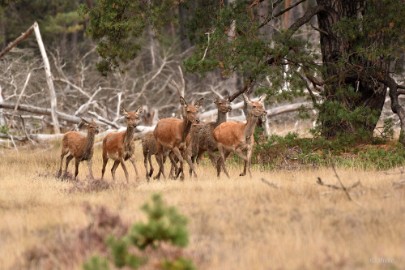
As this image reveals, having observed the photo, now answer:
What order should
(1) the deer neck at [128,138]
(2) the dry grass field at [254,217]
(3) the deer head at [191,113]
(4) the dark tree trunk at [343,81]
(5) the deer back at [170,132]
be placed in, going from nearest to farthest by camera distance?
(2) the dry grass field at [254,217], (3) the deer head at [191,113], (5) the deer back at [170,132], (1) the deer neck at [128,138], (4) the dark tree trunk at [343,81]

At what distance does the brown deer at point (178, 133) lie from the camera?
1516cm

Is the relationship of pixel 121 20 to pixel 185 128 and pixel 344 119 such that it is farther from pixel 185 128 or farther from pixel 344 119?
pixel 344 119

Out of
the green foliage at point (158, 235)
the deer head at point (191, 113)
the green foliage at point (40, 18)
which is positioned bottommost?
the green foliage at point (158, 235)

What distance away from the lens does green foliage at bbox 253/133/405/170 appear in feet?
53.1

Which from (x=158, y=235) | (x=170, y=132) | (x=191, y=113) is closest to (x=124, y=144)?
(x=170, y=132)

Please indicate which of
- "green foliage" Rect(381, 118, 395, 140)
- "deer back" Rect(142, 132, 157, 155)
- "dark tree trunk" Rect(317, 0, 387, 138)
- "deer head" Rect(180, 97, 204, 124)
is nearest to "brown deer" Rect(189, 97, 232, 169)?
"deer back" Rect(142, 132, 157, 155)

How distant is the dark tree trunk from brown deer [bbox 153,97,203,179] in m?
3.13

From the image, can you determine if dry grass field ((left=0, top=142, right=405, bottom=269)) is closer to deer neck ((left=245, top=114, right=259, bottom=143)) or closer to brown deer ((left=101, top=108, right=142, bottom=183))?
deer neck ((left=245, top=114, right=259, bottom=143))

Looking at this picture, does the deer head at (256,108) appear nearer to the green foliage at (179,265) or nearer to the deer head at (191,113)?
the deer head at (191,113)

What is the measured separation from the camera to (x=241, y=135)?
15297mm

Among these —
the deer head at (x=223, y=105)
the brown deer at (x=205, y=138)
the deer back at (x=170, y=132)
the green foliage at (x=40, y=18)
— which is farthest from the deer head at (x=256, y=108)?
the green foliage at (x=40, y=18)

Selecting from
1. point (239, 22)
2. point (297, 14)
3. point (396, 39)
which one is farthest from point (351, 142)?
point (297, 14)

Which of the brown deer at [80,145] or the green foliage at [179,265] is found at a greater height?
the brown deer at [80,145]

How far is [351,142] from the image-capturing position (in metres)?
17.6
